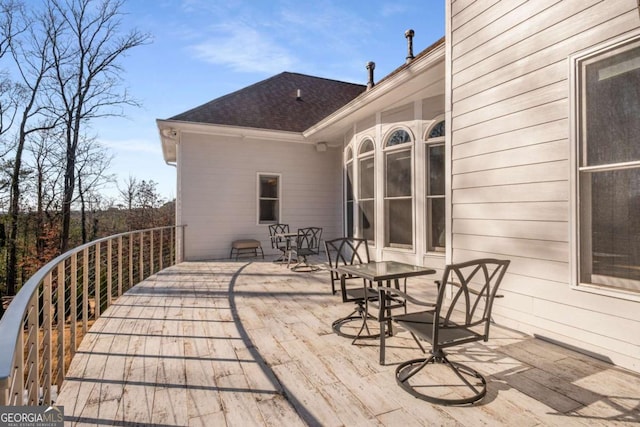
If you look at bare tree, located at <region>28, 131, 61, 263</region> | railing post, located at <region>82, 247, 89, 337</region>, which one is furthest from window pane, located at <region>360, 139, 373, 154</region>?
bare tree, located at <region>28, 131, 61, 263</region>

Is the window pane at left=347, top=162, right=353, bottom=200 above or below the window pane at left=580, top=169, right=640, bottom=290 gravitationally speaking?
above

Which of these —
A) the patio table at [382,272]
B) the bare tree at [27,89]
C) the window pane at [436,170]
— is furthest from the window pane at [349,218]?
the bare tree at [27,89]

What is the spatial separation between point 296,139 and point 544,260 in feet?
21.6

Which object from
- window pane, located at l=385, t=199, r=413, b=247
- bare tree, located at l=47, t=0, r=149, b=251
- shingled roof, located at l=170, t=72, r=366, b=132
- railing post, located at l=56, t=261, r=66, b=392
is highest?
bare tree, located at l=47, t=0, r=149, b=251

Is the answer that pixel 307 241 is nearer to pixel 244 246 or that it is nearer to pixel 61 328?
pixel 244 246

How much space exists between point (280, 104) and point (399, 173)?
496cm

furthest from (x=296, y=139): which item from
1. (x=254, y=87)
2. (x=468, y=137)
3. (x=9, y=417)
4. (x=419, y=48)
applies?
(x=9, y=417)

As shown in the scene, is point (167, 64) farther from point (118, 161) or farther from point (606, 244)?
point (606, 244)

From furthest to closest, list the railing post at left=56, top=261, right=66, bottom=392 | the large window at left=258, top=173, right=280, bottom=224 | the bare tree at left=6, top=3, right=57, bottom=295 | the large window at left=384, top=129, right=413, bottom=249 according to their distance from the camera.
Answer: the bare tree at left=6, top=3, right=57, bottom=295
the large window at left=258, top=173, right=280, bottom=224
the large window at left=384, top=129, right=413, bottom=249
the railing post at left=56, top=261, right=66, bottom=392

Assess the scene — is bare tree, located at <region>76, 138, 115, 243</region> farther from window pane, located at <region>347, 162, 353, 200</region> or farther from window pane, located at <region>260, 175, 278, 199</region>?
window pane, located at <region>347, 162, 353, 200</region>

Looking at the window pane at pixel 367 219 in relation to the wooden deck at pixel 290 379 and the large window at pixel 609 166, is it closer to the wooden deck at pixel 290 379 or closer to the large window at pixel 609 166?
the wooden deck at pixel 290 379

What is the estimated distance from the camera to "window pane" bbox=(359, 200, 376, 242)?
6.54 meters

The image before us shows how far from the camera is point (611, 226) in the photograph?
2.41 meters

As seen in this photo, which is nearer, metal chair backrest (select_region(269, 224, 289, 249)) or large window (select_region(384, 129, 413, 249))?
large window (select_region(384, 129, 413, 249))
